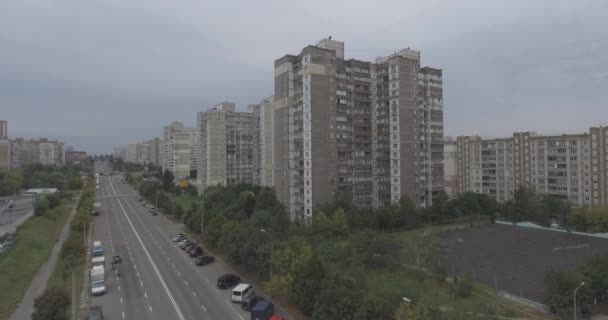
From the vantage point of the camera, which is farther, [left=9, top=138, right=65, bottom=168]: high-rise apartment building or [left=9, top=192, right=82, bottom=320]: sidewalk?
[left=9, top=138, right=65, bottom=168]: high-rise apartment building

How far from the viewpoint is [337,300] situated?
17.1 meters

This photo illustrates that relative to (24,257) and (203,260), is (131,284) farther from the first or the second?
(24,257)

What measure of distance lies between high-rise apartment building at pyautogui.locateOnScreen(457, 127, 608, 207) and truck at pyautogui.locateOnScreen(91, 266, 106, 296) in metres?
65.0

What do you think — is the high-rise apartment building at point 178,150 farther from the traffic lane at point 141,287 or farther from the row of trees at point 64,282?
the traffic lane at point 141,287

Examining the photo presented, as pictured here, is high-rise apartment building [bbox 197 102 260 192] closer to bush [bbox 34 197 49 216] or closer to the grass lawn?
bush [bbox 34 197 49 216]

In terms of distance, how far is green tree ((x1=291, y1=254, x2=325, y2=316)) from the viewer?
1920 centimetres

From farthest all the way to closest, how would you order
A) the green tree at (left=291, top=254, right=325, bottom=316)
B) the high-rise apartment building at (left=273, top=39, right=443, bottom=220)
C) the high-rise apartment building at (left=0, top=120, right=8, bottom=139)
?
the high-rise apartment building at (left=0, top=120, right=8, bottom=139)
the high-rise apartment building at (left=273, top=39, right=443, bottom=220)
the green tree at (left=291, top=254, right=325, bottom=316)

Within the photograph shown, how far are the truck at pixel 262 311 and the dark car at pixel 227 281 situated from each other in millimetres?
5802

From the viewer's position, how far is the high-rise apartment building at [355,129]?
46781 mm

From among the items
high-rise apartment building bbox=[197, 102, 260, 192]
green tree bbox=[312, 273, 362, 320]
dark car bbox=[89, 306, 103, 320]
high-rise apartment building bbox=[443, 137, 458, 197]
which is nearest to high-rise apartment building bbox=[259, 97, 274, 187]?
high-rise apartment building bbox=[197, 102, 260, 192]

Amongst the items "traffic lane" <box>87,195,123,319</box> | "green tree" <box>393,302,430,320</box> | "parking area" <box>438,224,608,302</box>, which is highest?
"green tree" <box>393,302,430,320</box>

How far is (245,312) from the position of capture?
72.3 feet

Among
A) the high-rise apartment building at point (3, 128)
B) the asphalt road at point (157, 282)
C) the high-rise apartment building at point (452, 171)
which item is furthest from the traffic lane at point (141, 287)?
the high-rise apartment building at point (3, 128)

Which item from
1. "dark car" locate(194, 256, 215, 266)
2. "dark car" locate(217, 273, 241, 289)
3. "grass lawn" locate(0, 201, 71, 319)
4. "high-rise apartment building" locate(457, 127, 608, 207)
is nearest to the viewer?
"grass lawn" locate(0, 201, 71, 319)
